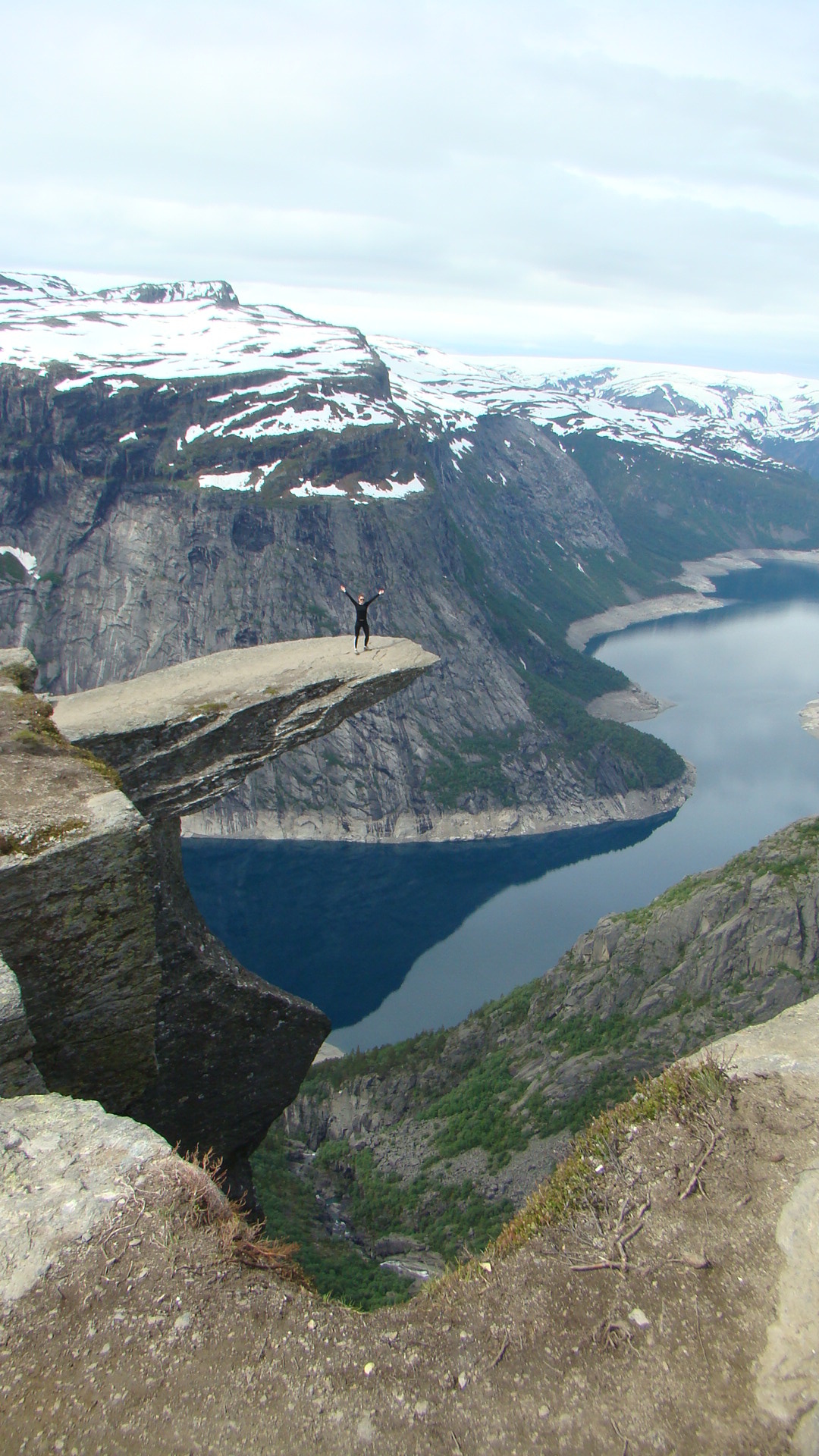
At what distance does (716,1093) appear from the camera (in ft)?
36.8

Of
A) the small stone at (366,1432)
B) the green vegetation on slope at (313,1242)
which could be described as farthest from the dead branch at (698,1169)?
the green vegetation on slope at (313,1242)

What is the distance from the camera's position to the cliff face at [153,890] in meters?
13.3

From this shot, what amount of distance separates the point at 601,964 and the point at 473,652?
106379 millimetres

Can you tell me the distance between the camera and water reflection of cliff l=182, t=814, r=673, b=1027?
9244cm

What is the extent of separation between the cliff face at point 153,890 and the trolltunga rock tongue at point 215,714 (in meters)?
0.05

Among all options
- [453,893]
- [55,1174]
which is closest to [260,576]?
[453,893]

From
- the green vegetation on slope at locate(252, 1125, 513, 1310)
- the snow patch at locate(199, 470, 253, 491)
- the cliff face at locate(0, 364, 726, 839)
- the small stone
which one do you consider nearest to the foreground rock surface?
the small stone

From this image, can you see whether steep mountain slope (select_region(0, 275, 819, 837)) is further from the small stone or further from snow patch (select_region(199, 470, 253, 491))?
the small stone

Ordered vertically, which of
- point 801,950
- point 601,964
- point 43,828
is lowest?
point 601,964

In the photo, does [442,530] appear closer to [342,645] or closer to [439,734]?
[439,734]

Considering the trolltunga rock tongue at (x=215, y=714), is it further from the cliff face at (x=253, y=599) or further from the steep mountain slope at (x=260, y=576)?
the cliff face at (x=253, y=599)

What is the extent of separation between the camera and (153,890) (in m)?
22.0

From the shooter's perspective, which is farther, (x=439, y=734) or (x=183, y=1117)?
(x=439, y=734)

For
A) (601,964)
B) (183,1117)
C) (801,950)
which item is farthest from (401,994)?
(183,1117)
